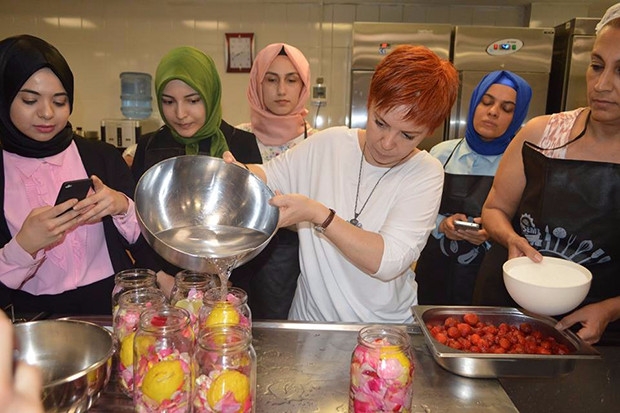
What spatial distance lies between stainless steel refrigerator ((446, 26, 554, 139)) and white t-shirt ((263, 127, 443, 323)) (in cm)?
278

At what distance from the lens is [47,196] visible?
4.42ft

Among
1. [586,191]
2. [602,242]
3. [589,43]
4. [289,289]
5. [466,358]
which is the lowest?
[289,289]

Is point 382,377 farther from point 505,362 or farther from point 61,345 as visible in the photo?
point 61,345

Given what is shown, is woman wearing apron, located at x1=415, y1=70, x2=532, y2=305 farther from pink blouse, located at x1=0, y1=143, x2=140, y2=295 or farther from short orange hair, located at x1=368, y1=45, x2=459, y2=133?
pink blouse, located at x1=0, y1=143, x2=140, y2=295

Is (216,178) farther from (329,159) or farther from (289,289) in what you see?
(289,289)

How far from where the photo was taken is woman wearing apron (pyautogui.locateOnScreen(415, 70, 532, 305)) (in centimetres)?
210

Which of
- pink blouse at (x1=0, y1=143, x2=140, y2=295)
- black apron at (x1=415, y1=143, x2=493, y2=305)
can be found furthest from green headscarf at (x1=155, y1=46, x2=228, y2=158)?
black apron at (x1=415, y1=143, x2=493, y2=305)

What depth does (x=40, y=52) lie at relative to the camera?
4.23 ft

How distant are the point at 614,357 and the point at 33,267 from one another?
1422 millimetres

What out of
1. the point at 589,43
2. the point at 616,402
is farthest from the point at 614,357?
the point at 589,43

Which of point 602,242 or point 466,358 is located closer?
point 466,358

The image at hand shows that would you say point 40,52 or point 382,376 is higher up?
point 40,52

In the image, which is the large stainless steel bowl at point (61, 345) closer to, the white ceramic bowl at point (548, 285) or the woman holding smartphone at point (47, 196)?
the woman holding smartphone at point (47, 196)

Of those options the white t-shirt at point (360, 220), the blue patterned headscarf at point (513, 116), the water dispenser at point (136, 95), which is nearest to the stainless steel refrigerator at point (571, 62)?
the blue patterned headscarf at point (513, 116)
